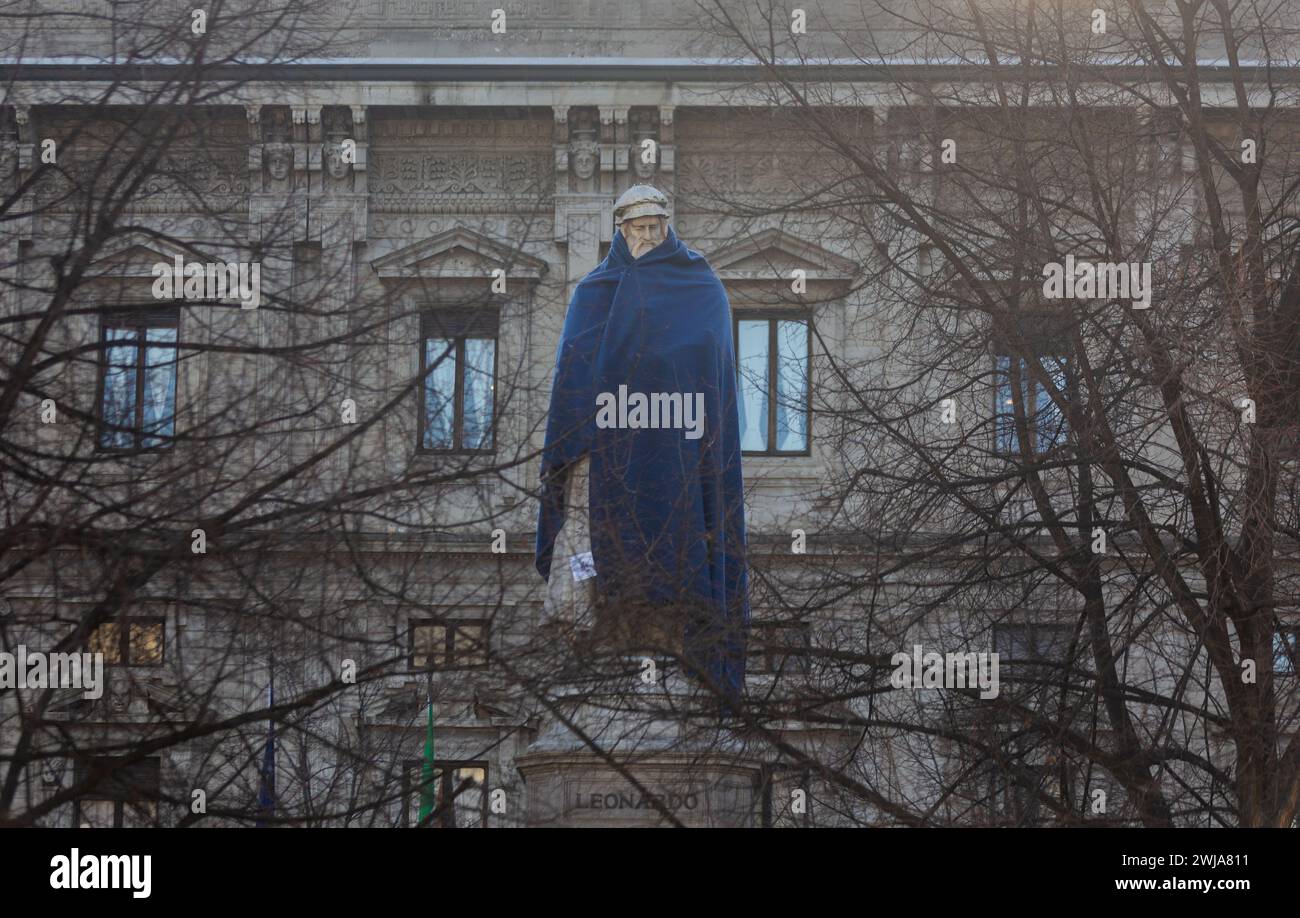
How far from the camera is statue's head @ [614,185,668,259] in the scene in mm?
16797

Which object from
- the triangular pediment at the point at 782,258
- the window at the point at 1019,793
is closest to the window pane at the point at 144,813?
the window at the point at 1019,793

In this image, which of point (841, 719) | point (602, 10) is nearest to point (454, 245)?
point (602, 10)

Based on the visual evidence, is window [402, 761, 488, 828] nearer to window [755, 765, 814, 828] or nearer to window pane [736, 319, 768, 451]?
window [755, 765, 814, 828]

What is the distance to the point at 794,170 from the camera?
24.5m

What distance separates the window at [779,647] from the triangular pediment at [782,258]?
37.7 ft

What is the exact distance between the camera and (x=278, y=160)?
29.0 metres

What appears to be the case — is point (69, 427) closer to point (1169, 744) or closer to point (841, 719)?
point (841, 719)

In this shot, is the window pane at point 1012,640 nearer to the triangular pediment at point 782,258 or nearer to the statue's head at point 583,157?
the triangular pediment at point 782,258

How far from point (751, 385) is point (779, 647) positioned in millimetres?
12885

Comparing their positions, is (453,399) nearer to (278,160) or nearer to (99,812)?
(99,812)

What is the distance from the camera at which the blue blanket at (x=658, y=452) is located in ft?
52.6

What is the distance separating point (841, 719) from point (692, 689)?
113 centimetres

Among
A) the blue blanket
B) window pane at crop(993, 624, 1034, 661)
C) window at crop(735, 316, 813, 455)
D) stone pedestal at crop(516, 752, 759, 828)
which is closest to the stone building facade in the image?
stone pedestal at crop(516, 752, 759, 828)
